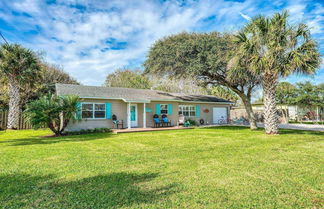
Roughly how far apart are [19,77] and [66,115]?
22.7 ft

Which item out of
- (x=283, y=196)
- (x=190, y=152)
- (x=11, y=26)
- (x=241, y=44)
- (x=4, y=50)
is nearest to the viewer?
(x=283, y=196)

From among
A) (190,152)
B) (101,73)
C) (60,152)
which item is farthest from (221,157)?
(101,73)

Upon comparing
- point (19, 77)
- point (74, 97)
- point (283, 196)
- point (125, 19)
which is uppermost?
point (125, 19)

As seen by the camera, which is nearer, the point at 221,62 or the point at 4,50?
the point at 221,62

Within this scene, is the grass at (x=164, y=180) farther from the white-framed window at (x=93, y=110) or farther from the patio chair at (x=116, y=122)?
the patio chair at (x=116, y=122)

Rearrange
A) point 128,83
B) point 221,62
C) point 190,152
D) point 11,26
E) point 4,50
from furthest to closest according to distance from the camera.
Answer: point 128,83 < point 4,50 < point 221,62 < point 11,26 < point 190,152

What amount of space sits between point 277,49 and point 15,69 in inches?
709

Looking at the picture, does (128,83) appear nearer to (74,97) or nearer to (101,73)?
(101,73)

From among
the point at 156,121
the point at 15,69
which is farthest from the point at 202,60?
the point at 15,69

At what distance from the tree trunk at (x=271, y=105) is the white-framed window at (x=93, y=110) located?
35.9ft

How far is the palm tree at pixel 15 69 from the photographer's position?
14.2m

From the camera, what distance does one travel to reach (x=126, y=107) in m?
15.3

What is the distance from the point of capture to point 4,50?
14234mm

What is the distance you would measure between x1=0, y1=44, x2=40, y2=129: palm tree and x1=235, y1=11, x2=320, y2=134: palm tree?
50.7 feet
